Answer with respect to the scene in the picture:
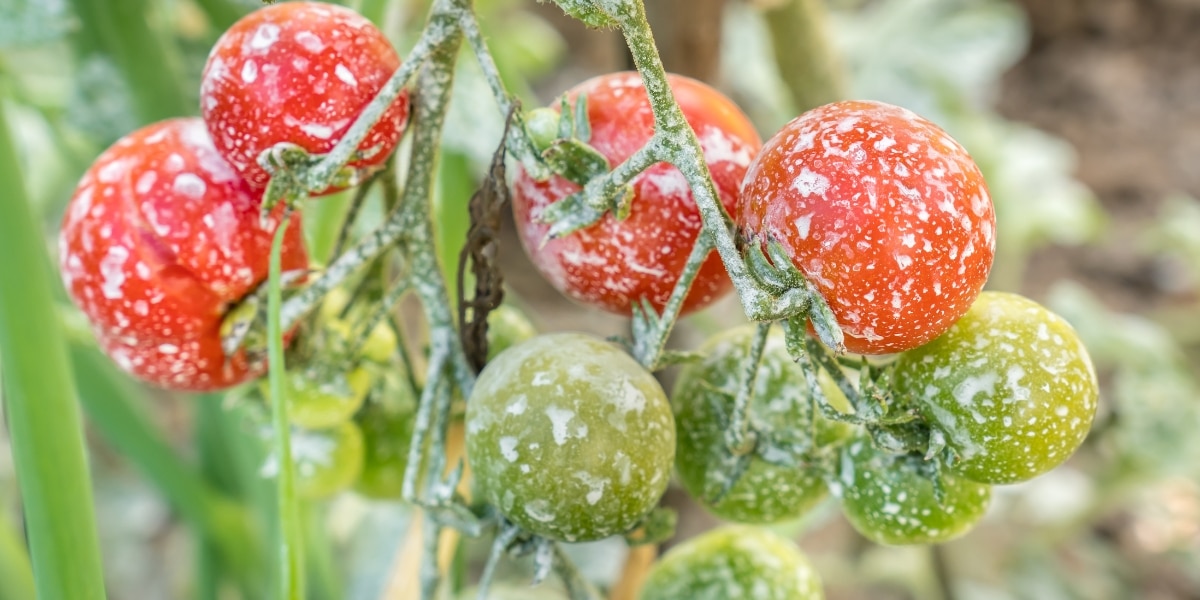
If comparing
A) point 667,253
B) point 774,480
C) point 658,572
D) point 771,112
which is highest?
point 667,253

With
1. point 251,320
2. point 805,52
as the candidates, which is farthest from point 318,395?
point 805,52

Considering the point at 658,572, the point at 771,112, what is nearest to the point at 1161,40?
the point at 771,112

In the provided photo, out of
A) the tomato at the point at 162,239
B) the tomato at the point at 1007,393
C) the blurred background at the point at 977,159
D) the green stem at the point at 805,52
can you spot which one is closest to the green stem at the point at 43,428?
the tomato at the point at 162,239

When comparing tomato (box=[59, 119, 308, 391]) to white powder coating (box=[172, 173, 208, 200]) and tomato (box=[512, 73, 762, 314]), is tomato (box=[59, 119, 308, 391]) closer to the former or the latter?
white powder coating (box=[172, 173, 208, 200])

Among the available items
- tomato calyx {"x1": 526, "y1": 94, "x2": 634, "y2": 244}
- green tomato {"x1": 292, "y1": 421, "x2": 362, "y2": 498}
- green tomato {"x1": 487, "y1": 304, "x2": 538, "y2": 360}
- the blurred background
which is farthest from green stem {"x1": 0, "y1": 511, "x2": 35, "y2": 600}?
tomato calyx {"x1": 526, "y1": 94, "x2": 634, "y2": 244}

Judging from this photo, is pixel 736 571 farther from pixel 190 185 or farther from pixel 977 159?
pixel 977 159

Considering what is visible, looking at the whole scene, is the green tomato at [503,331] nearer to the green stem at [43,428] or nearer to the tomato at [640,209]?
the tomato at [640,209]

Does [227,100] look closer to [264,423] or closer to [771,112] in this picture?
[264,423]
